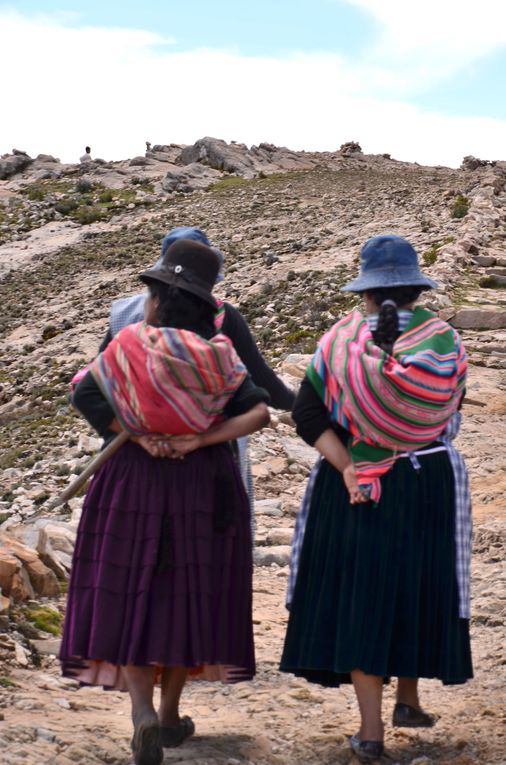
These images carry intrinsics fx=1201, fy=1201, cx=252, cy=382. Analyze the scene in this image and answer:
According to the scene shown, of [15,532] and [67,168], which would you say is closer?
[15,532]

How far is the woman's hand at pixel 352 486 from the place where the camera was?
3982mm

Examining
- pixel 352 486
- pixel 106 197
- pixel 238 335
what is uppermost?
pixel 106 197

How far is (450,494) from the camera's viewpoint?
408 cm

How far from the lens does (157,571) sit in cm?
386

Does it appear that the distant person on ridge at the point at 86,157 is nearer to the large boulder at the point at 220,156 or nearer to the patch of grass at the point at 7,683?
the large boulder at the point at 220,156

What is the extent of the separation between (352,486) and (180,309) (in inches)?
32.3

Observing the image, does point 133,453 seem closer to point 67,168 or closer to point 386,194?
point 386,194

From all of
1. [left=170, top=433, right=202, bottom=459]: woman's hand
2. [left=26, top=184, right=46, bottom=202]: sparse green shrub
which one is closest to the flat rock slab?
[left=170, top=433, right=202, bottom=459]: woman's hand

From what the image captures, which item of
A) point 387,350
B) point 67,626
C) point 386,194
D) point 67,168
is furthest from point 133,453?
point 67,168

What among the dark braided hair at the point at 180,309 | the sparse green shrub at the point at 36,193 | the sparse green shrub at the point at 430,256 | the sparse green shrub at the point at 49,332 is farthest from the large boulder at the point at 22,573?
the sparse green shrub at the point at 36,193

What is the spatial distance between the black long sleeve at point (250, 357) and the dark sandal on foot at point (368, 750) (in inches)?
48.9

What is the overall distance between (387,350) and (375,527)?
0.59 metres

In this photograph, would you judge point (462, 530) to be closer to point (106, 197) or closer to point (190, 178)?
point (106, 197)

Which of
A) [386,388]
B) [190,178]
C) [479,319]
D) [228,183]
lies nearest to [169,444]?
[386,388]
